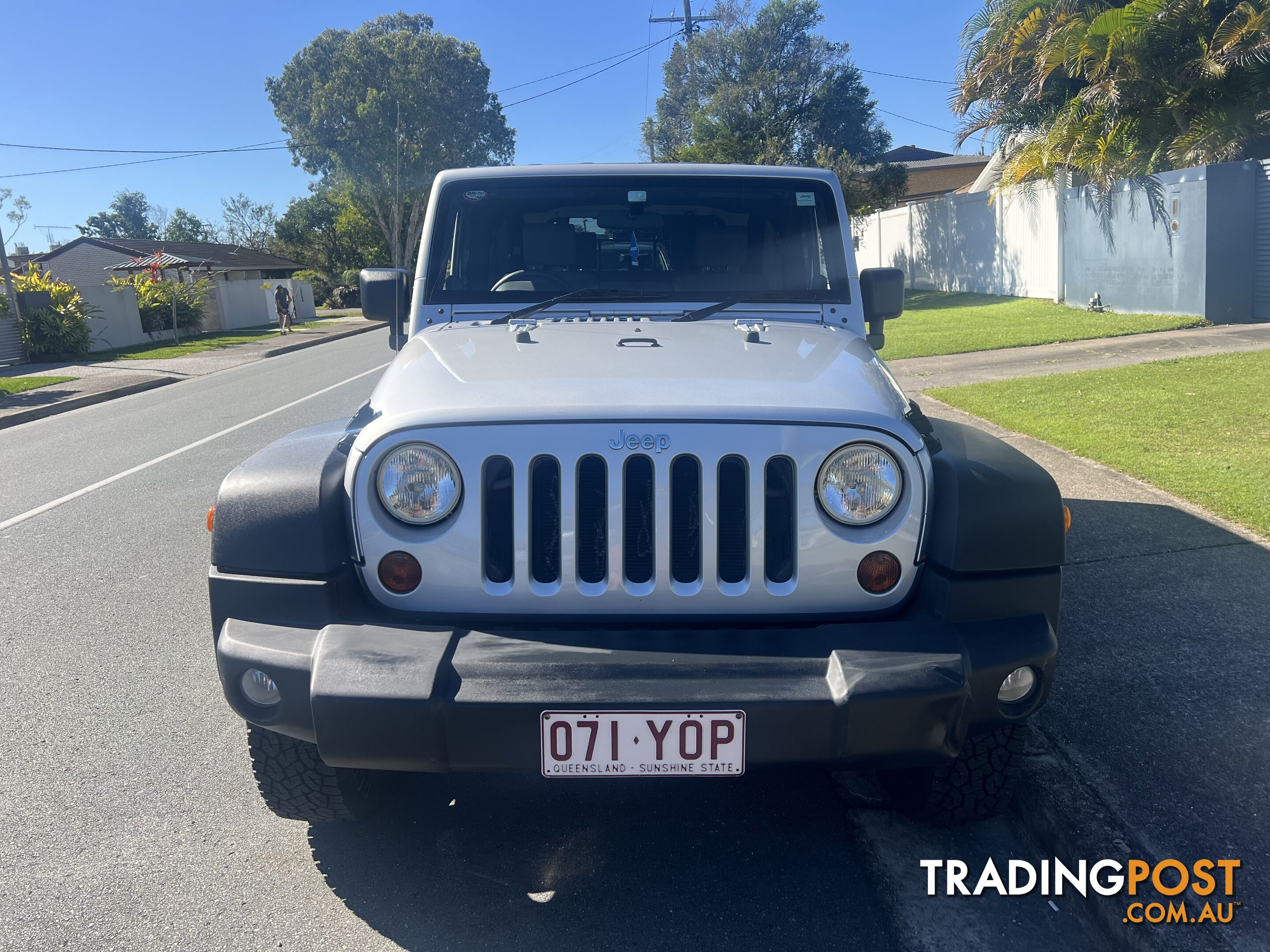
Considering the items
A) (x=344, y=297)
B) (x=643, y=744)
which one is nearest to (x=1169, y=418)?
(x=643, y=744)

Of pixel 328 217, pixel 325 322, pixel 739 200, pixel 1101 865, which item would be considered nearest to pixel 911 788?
pixel 1101 865

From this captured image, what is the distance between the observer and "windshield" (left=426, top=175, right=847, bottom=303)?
424 cm

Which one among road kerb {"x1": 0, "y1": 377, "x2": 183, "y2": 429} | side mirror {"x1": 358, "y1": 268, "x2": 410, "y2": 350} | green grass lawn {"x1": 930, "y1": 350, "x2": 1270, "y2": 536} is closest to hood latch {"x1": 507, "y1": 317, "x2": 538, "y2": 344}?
side mirror {"x1": 358, "y1": 268, "x2": 410, "y2": 350}

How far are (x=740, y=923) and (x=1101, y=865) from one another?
93cm

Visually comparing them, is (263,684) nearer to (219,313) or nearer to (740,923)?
(740,923)

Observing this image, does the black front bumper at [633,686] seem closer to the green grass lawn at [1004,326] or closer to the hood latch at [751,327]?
the hood latch at [751,327]

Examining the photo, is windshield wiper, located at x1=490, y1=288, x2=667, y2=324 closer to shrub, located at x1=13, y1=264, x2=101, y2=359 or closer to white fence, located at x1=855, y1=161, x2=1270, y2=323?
white fence, located at x1=855, y1=161, x2=1270, y2=323

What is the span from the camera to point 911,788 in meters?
3.00

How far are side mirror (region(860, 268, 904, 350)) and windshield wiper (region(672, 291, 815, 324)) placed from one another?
24 centimetres

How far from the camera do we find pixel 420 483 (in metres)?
2.63

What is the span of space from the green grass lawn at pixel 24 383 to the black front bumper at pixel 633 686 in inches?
683

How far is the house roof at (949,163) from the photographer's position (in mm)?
56906

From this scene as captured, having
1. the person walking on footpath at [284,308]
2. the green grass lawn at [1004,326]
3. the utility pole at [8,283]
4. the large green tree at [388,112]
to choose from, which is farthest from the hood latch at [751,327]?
the large green tree at [388,112]

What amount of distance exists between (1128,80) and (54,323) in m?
22.1
